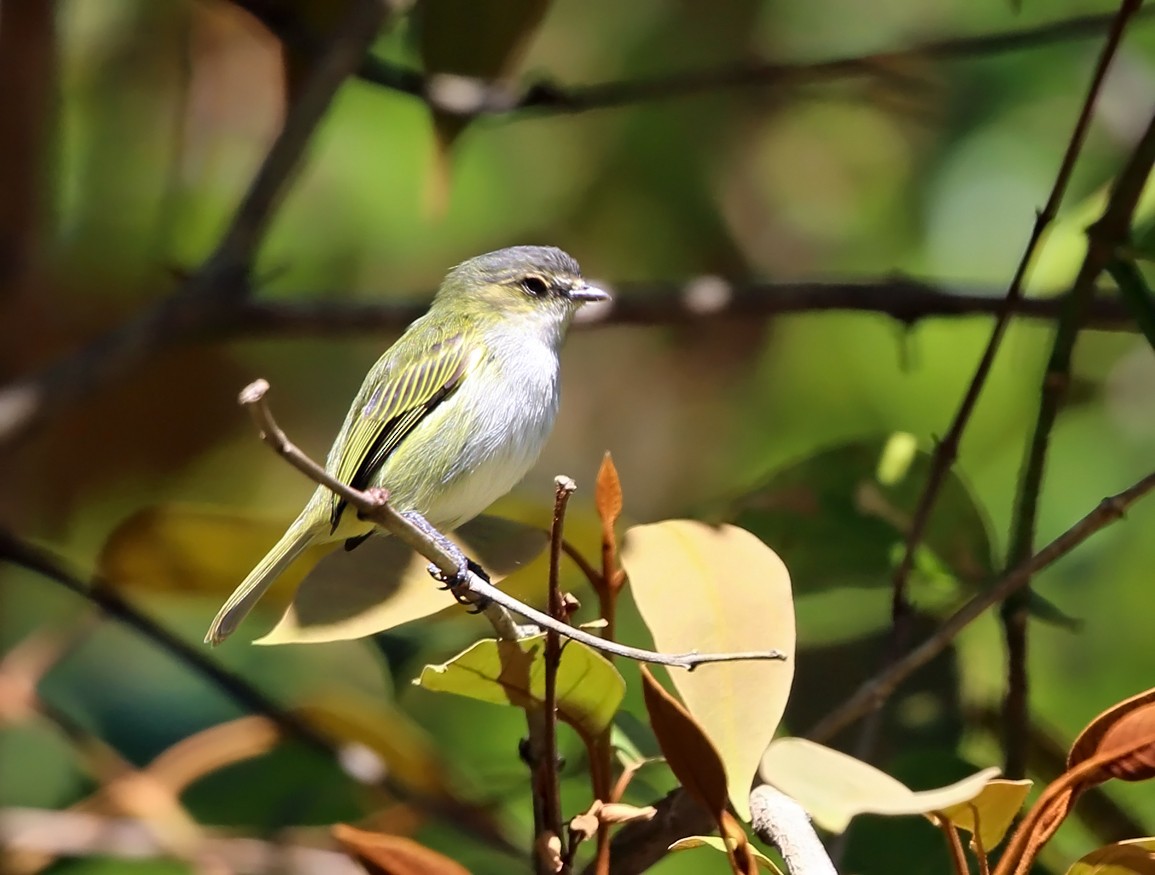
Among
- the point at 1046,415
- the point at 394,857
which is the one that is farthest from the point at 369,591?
the point at 1046,415

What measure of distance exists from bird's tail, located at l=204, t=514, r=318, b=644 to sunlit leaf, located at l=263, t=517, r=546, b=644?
0.29m

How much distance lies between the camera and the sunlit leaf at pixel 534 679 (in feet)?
3.36

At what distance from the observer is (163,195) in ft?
9.57

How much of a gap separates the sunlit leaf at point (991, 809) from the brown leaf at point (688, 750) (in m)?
0.15

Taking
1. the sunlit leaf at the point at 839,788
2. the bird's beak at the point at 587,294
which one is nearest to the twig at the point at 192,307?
the bird's beak at the point at 587,294

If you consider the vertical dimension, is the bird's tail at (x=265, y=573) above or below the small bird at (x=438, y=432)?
below

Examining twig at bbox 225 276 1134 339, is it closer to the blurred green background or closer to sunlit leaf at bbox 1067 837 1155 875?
the blurred green background

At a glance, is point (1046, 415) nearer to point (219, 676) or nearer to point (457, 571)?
point (457, 571)

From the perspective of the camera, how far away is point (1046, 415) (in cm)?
142

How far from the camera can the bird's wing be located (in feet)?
5.67

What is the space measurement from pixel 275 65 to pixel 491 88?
A: 119 cm

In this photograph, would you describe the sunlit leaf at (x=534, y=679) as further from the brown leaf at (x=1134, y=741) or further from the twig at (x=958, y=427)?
the twig at (x=958, y=427)

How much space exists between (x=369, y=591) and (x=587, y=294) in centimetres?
98

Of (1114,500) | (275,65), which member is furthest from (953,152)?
(1114,500)
